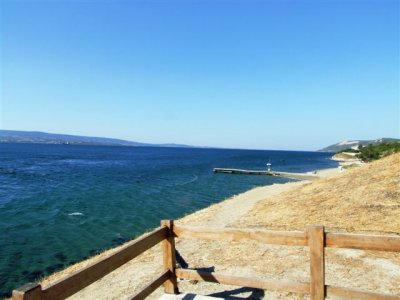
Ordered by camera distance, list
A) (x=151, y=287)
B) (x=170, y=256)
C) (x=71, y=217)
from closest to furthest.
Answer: (x=151, y=287)
(x=170, y=256)
(x=71, y=217)

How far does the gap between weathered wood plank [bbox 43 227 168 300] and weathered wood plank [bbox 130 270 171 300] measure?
671 mm

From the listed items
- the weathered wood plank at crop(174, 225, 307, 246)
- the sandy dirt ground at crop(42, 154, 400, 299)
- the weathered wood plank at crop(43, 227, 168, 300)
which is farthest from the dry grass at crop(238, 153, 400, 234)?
the weathered wood plank at crop(43, 227, 168, 300)

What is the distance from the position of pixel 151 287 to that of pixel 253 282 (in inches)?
70.9

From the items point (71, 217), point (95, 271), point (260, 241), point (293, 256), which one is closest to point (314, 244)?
point (260, 241)

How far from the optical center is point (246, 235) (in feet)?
19.8

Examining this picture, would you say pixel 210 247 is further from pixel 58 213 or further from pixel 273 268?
pixel 58 213

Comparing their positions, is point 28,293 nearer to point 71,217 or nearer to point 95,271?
point 95,271

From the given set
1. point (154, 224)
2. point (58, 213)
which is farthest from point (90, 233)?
point (58, 213)

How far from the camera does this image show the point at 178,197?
112 ft

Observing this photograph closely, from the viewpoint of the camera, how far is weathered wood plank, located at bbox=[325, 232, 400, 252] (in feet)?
17.1

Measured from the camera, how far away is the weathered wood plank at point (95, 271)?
13.5ft

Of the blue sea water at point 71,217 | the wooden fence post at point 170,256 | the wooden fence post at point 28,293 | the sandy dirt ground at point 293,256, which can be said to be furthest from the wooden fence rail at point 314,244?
the blue sea water at point 71,217

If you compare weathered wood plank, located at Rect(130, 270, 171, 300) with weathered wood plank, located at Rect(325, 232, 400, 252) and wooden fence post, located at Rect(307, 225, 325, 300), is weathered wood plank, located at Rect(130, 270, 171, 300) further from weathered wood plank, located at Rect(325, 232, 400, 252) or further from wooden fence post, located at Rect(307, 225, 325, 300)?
weathered wood plank, located at Rect(325, 232, 400, 252)

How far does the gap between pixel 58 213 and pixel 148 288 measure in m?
22.0
